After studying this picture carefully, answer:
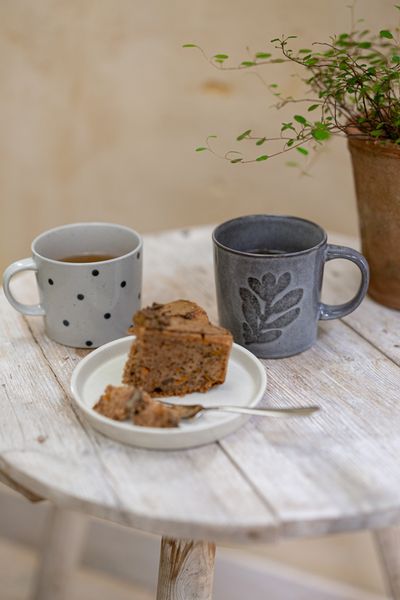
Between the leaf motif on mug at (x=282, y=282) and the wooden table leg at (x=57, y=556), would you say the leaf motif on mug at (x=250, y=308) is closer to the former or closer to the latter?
the leaf motif on mug at (x=282, y=282)

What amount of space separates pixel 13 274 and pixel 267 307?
0.95 feet

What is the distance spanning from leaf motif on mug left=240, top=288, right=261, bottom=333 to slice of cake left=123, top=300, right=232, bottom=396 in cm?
7

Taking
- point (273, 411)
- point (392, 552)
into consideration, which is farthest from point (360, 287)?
point (392, 552)

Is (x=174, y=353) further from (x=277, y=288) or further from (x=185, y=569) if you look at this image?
(x=185, y=569)

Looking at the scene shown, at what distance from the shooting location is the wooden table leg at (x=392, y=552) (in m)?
0.90

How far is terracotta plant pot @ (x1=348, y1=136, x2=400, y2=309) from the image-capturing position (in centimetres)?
84

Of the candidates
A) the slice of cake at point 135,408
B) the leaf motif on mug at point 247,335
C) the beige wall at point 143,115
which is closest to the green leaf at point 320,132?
the leaf motif on mug at point 247,335

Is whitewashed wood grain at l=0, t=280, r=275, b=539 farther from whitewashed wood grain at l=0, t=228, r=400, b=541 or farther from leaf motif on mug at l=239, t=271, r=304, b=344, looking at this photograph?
leaf motif on mug at l=239, t=271, r=304, b=344

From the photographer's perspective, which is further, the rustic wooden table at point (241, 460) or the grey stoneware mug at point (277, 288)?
the grey stoneware mug at point (277, 288)

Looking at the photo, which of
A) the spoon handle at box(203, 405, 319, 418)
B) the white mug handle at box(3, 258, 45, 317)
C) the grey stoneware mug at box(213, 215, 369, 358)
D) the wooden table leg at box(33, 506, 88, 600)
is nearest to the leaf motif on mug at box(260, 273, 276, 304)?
the grey stoneware mug at box(213, 215, 369, 358)

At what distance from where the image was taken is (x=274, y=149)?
151cm

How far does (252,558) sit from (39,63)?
1.12 metres

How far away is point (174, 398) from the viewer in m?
0.72

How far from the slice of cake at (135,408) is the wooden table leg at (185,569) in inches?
7.5
